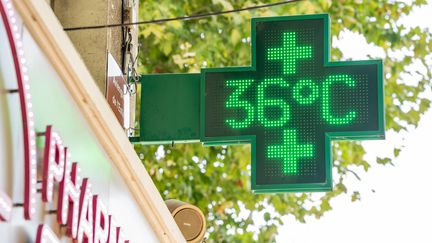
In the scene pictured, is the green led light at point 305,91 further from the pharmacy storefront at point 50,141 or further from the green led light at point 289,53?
the pharmacy storefront at point 50,141

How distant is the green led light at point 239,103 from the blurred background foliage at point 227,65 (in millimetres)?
7473

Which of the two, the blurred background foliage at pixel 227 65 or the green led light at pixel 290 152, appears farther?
the blurred background foliage at pixel 227 65

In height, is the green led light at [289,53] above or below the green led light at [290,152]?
above

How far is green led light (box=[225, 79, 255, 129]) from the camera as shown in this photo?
25.9 feet

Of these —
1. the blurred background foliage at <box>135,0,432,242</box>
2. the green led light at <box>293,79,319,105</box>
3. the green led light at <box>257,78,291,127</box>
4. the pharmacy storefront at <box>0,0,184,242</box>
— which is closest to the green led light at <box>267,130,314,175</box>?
the green led light at <box>257,78,291,127</box>

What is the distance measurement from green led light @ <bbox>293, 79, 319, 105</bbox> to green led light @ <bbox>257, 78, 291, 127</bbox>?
7 cm

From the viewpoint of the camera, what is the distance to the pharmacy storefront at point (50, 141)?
5374 millimetres

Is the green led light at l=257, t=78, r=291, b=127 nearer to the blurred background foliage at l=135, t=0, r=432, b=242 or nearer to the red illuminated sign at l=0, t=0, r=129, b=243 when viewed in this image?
the red illuminated sign at l=0, t=0, r=129, b=243

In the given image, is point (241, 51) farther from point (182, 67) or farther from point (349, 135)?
point (349, 135)

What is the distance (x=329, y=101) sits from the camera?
7.79 metres

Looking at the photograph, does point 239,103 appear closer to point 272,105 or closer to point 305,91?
point 272,105

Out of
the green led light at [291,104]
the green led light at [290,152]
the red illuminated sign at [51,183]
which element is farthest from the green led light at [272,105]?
the red illuminated sign at [51,183]

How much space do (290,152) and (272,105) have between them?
34 centimetres

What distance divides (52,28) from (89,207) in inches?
38.1
